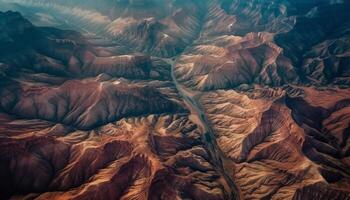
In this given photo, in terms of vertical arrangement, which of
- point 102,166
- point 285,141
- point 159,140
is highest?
point 159,140

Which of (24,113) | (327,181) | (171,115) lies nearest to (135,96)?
(171,115)

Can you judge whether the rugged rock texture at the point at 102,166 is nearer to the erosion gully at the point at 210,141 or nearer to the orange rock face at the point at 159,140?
the orange rock face at the point at 159,140

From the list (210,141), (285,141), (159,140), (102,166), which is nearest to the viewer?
(102,166)

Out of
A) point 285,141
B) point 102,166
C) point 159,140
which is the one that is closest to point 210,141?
point 159,140

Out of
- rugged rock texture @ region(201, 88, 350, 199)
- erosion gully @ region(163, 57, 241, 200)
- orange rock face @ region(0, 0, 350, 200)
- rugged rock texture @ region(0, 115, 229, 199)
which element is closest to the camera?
rugged rock texture @ region(0, 115, 229, 199)

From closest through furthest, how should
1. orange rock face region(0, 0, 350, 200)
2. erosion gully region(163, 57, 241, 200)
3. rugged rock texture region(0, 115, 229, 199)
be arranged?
rugged rock texture region(0, 115, 229, 199)
orange rock face region(0, 0, 350, 200)
erosion gully region(163, 57, 241, 200)

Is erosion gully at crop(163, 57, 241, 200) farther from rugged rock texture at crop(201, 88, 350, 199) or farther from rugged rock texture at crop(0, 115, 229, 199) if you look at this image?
rugged rock texture at crop(0, 115, 229, 199)

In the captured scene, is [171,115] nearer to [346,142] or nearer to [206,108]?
[206,108]

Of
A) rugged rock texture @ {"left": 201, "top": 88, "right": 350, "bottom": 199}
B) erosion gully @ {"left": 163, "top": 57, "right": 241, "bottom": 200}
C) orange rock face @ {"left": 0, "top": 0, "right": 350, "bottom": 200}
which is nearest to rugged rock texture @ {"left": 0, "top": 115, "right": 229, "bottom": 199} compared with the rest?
orange rock face @ {"left": 0, "top": 0, "right": 350, "bottom": 200}

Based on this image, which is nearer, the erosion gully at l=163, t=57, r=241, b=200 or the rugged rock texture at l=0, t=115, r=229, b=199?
the rugged rock texture at l=0, t=115, r=229, b=199

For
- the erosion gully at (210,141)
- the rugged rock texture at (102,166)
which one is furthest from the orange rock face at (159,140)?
the erosion gully at (210,141)

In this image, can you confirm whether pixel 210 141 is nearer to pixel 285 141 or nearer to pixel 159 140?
pixel 159 140

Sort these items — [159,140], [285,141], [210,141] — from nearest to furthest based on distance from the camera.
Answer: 1. [159,140]
2. [285,141]
3. [210,141]
